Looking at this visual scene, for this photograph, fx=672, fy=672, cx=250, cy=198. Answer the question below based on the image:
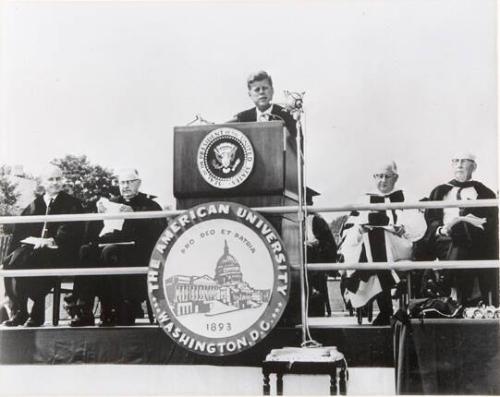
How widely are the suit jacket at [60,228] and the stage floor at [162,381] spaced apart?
0.73 metres

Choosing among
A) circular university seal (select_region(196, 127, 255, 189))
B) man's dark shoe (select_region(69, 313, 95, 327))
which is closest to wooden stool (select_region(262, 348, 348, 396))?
circular university seal (select_region(196, 127, 255, 189))

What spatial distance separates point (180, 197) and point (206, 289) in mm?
602

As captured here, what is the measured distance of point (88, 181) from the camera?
14.6ft

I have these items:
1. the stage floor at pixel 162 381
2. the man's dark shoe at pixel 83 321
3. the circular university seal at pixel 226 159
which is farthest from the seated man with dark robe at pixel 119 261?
the circular university seal at pixel 226 159

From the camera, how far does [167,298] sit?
4.18m

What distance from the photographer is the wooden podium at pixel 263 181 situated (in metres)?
4.10

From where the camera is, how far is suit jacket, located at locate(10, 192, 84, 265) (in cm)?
439

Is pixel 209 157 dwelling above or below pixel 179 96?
below

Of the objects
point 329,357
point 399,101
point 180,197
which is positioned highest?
point 399,101

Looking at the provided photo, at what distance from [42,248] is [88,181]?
0.53 metres

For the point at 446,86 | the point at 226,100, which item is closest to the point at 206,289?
the point at 226,100

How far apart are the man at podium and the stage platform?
127 cm

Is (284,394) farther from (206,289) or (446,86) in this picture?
(446,86)

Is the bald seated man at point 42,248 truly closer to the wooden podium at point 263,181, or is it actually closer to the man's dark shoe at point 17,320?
the man's dark shoe at point 17,320
